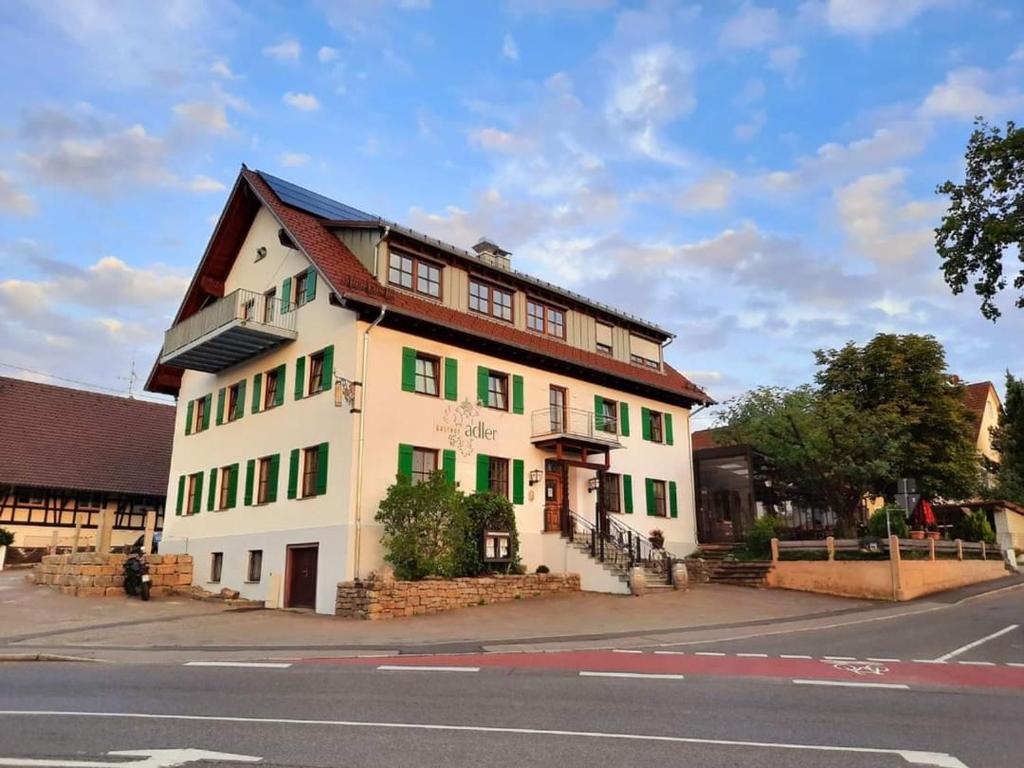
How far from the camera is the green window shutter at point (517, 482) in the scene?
2394 centimetres

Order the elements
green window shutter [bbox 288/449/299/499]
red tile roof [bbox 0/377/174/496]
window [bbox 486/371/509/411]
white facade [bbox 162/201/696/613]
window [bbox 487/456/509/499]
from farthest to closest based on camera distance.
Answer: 1. red tile roof [bbox 0/377/174/496]
2. window [bbox 486/371/509/411]
3. window [bbox 487/456/509/499]
4. green window shutter [bbox 288/449/299/499]
5. white facade [bbox 162/201/696/613]

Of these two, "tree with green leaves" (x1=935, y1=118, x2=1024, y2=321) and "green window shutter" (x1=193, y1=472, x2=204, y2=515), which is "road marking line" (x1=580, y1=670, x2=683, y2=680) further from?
"green window shutter" (x1=193, y1=472, x2=204, y2=515)

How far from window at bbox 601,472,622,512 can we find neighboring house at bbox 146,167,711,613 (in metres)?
0.06

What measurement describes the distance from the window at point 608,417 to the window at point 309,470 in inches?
391

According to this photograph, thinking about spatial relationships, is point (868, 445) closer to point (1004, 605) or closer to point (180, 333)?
point (1004, 605)

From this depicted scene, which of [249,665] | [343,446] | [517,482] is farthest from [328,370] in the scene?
[249,665]

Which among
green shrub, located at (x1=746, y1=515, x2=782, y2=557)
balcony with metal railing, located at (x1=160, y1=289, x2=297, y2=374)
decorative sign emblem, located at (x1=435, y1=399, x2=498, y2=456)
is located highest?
balcony with metal railing, located at (x1=160, y1=289, x2=297, y2=374)

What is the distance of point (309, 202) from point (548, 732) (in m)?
21.5

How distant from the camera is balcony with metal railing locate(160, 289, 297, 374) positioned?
76.3 feet

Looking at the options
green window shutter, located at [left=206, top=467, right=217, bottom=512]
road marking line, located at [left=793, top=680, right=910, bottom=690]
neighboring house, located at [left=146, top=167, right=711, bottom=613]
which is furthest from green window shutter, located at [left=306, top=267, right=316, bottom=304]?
road marking line, located at [left=793, top=680, right=910, bottom=690]

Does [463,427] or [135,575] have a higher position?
[463,427]

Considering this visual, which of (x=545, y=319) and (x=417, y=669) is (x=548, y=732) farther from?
(x=545, y=319)

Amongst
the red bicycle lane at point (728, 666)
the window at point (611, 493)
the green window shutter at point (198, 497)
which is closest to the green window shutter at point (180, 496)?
the green window shutter at point (198, 497)

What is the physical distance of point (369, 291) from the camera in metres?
21.4
